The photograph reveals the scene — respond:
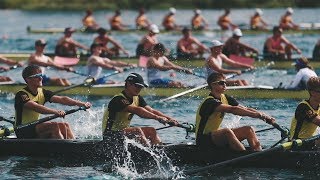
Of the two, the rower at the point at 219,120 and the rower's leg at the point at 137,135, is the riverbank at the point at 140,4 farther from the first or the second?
the rower's leg at the point at 137,135

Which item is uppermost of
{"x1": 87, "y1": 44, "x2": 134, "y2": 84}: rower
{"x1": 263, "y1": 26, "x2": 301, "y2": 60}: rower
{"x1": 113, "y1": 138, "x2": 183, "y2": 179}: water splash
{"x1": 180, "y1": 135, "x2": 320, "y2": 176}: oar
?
{"x1": 180, "y1": 135, "x2": 320, "y2": 176}: oar

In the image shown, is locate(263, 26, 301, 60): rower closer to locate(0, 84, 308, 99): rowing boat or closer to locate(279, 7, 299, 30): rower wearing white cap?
locate(0, 84, 308, 99): rowing boat

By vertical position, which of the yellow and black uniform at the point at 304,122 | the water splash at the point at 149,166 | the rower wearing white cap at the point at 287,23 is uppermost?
the yellow and black uniform at the point at 304,122

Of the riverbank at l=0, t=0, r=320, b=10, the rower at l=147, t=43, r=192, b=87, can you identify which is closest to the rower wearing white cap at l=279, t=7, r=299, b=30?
the rower at l=147, t=43, r=192, b=87

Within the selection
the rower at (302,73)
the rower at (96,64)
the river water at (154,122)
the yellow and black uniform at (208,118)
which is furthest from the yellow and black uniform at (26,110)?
the rower at (96,64)

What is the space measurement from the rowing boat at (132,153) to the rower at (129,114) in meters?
0.21

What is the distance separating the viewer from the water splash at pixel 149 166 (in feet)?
43.9

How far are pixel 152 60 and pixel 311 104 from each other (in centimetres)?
962

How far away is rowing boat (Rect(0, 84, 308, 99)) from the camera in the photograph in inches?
833

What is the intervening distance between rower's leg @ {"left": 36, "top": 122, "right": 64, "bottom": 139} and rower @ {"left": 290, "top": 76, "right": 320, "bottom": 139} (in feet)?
13.5

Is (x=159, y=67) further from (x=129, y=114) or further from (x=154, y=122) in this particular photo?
(x=129, y=114)

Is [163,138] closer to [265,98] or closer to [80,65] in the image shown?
[265,98]

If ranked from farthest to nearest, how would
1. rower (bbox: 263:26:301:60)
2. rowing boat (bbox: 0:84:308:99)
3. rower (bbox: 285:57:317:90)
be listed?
rower (bbox: 263:26:301:60)
rowing boat (bbox: 0:84:308:99)
rower (bbox: 285:57:317:90)

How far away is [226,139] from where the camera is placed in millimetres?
13180
